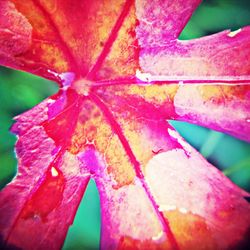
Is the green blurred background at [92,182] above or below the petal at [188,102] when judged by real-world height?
below

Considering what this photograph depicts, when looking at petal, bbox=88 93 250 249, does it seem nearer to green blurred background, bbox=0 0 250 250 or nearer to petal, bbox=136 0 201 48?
green blurred background, bbox=0 0 250 250

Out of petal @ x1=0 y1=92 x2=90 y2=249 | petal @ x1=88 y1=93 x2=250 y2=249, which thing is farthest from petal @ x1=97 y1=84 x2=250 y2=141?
petal @ x1=0 y1=92 x2=90 y2=249

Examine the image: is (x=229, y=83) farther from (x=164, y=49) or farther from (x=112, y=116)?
(x=112, y=116)

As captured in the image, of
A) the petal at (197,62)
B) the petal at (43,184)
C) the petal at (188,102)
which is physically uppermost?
the petal at (197,62)

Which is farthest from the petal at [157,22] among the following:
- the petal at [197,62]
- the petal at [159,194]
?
the petal at [159,194]

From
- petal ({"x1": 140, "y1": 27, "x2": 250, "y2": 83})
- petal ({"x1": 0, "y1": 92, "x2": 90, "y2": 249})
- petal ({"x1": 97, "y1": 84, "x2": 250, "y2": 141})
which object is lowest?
petal ({"x1": 0, "y1": 92, "x2": 90, "y2": 249})

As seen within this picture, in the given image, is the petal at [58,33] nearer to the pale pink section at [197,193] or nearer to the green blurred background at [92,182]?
the green blurred background at [92,182]
